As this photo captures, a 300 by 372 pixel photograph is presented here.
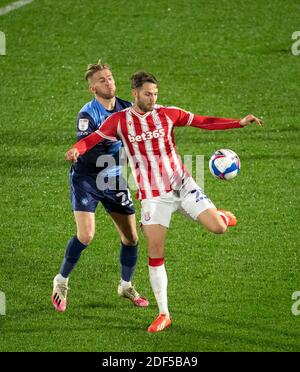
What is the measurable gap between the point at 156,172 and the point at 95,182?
36.7 inches

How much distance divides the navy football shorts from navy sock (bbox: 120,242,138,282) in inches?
16.8

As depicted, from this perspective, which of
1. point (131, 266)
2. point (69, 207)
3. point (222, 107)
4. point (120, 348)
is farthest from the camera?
point (222, 107)

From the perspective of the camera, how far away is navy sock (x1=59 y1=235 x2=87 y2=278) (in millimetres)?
11773

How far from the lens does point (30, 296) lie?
12094mm

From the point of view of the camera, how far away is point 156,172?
11.1 metres

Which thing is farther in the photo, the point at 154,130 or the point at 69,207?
the point at 69,207

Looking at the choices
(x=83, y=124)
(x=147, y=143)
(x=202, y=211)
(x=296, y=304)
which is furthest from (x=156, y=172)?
(x=296, y=304)

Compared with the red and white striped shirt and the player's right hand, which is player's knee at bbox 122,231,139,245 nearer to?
the red and white striped shirt

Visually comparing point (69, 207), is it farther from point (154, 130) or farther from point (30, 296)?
point (154, 130)

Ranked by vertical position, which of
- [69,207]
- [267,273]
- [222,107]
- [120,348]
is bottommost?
[120,348]

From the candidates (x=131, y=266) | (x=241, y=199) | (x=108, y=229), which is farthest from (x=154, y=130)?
(x=241, y=199)

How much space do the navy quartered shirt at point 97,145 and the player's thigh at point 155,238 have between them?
978mm

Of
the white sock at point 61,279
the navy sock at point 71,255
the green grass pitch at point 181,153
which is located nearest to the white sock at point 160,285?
the green grass pitch at point 181,153

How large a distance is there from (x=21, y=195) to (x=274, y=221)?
356cm
